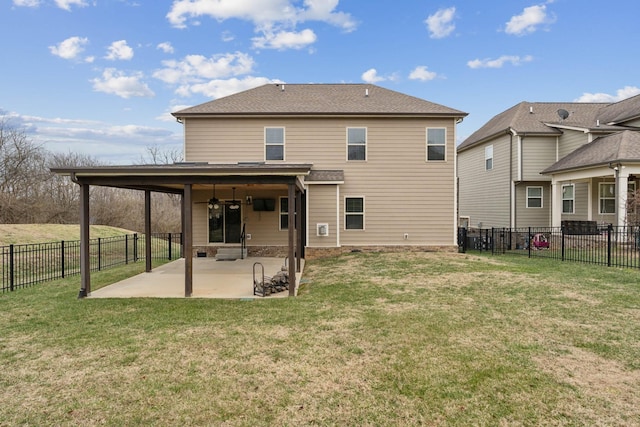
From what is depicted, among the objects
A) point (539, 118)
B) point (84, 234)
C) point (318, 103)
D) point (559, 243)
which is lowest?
point (559, 243)

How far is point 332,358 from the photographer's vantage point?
165 inches

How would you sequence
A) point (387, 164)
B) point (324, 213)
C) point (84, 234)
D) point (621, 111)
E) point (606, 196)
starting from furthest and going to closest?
1. point (621, 111)
2. point (606, 196)
3. point (387, 164)
4. point (324, 213)
5. point (84, 234)

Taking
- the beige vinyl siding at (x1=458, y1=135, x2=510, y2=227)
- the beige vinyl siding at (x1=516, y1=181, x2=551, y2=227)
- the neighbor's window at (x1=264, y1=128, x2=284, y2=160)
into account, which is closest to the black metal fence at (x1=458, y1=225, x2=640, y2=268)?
the beige vinyl siding at (x1=516, y1=181, x2=551, y2=227)

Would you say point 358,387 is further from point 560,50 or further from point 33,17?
point 560,50

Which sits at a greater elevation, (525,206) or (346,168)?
(346,168)

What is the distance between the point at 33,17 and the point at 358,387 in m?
20.0

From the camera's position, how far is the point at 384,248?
13.0m

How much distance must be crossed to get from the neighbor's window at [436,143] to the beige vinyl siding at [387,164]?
0.53 ft

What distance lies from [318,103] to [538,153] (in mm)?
10575

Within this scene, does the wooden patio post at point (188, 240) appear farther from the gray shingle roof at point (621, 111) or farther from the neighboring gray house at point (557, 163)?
the gray shingle roof at point (621, 111)

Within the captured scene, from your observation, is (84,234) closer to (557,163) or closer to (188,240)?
(188,240)

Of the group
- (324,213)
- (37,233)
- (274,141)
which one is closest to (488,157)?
(324,213)

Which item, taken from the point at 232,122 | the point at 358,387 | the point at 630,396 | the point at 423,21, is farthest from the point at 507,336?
the point at 423,21

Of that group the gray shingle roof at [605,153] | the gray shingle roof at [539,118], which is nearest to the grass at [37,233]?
the gray shingle roof at [539,118]
